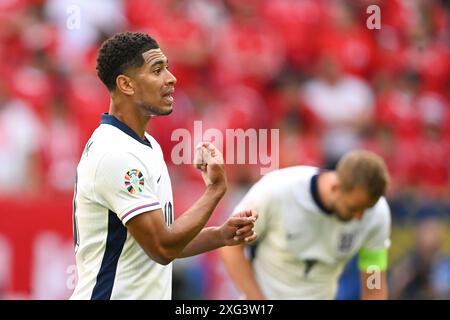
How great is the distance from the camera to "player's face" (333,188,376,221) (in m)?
5.89

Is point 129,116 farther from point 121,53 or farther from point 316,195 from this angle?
point 316,195

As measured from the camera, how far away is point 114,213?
13.8ft

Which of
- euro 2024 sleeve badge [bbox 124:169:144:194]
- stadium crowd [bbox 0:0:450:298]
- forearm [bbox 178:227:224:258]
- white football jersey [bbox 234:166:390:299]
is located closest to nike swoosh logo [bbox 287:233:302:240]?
white football jersey [bbox 234:166:390:299]

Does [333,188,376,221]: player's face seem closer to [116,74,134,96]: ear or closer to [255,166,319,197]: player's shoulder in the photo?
[255,166,319,197]: player's shoulder

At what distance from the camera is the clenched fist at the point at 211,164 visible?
4223 millimetres

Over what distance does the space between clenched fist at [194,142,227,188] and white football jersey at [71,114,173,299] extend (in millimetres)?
207

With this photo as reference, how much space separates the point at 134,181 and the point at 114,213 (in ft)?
0.56

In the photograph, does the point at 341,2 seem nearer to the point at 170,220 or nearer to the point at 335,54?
the point at 335,54

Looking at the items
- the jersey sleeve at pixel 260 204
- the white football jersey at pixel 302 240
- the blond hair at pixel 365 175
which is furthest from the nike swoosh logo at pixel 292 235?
the blond hair at pixel 365 175

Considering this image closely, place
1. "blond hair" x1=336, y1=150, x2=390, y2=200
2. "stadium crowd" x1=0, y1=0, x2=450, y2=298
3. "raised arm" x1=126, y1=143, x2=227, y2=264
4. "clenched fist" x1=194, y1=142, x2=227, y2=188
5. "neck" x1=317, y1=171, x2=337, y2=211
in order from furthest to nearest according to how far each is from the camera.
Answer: "stadium crowd" x1=0, y1=0, x2=450, y2=298 < "neck" x1=317, y1=171, x2=337, y2=211 < "blond hair" x1=336, y1=150, x2=390, y2=200 < "clenched fist" x1=194, y1=142, x2=227, y2=188 < "raised arm" x1=126, y1=143, x2=227, y2=264

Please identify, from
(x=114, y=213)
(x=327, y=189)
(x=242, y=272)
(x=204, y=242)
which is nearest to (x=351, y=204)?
(x=327, y=189)

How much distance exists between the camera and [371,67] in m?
11.9

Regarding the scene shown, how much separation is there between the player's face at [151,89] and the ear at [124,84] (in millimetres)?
22

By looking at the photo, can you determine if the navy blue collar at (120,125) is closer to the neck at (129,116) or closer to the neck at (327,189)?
the neck at (129,116)
